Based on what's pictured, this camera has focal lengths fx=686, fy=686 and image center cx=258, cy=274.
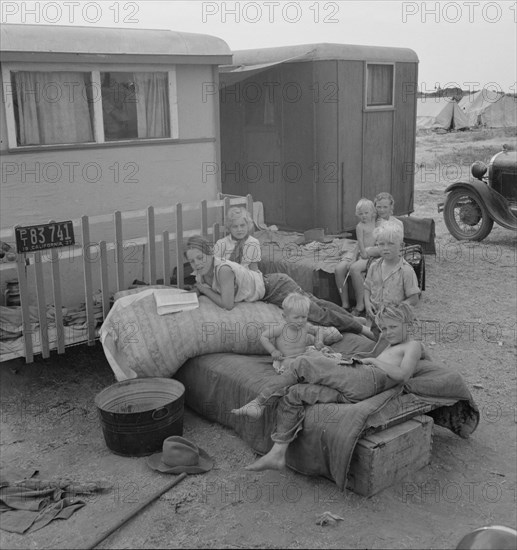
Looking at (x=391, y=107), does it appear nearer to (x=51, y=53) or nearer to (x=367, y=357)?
(x=51, y=53)

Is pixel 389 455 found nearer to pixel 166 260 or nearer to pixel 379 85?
pixel 166 260

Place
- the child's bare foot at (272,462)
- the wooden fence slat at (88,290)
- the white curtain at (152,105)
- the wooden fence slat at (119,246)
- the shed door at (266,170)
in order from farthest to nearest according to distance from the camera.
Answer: the shed door at (266,170) → the white curtain at (152,105) → the wooden fence slat at (119,246) → the wooden fence slat at (88,290) → the child's bare foot at (272,462)

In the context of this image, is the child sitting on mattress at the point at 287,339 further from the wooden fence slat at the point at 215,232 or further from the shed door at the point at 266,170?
the shed door at the point at 266,170

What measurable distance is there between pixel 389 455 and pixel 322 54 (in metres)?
6.53

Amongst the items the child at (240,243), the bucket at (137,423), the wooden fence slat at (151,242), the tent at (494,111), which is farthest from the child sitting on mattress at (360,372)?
the tent at (494,111)

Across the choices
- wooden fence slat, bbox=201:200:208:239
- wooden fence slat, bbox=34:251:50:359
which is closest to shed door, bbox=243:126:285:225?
wooden fence slat, bbox=201:200:208:239

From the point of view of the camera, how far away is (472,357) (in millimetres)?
6508

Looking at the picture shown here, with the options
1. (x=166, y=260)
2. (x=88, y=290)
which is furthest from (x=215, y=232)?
(x=88, y=290)

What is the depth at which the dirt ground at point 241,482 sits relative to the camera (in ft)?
12.5

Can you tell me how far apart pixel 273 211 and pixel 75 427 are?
5726mm

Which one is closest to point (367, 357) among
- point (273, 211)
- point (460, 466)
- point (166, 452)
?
point (460, 466)

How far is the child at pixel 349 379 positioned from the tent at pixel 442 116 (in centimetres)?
3503

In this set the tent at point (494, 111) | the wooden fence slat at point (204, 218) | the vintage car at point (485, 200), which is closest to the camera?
the wooden fence slat at point (204, 218)

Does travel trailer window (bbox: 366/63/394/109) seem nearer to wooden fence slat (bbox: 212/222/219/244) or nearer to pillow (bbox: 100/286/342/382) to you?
wooden fence slat (bbox: 212/222/219/244)
